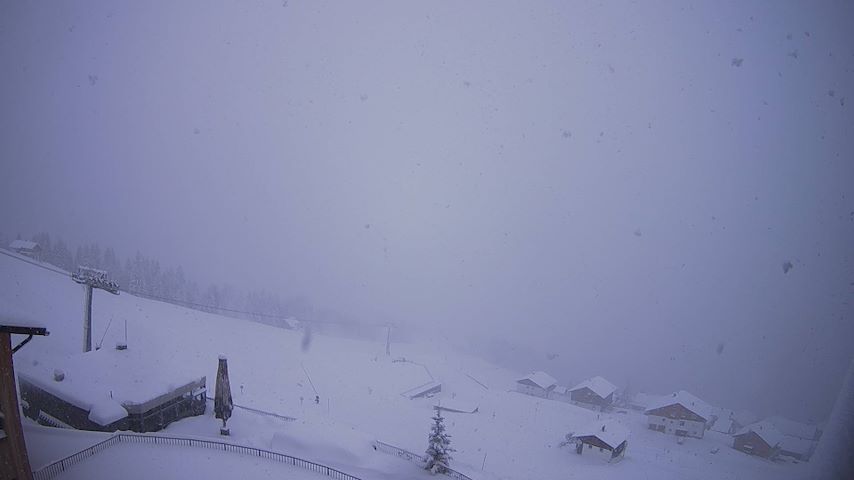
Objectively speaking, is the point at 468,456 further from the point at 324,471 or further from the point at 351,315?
the point at 351,315

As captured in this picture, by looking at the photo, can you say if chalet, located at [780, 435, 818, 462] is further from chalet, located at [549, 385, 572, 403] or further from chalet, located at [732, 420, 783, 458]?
chalet, located at [549, 385, 572, 403]

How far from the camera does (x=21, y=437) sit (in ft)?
27.9

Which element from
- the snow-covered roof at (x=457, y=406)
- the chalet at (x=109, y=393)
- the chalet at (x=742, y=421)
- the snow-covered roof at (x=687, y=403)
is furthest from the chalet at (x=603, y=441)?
the chalet at (x=742, y=421)

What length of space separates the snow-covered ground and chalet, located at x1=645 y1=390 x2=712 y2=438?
181 cm

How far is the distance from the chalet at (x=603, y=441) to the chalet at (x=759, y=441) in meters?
15.9

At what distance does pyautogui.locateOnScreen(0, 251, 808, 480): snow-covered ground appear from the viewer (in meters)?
14.9

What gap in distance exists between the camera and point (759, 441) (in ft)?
107

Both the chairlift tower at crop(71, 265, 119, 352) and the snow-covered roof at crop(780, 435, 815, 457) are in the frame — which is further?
the snow-covered roof at crop(780, 435, 815, 457)

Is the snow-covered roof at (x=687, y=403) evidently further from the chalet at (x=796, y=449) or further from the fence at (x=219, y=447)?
the fence at (x=219, y=447)

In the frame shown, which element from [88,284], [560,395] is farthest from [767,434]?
[88,284]

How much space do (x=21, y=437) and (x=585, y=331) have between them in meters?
113

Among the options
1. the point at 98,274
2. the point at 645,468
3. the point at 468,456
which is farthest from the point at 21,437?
the point at 645,468

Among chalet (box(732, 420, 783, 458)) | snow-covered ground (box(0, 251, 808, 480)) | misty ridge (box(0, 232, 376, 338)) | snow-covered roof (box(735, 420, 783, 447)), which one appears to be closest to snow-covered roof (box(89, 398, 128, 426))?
snow-covered ground (box(0, 251, 808, 480))

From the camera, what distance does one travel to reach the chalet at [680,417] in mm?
35500
